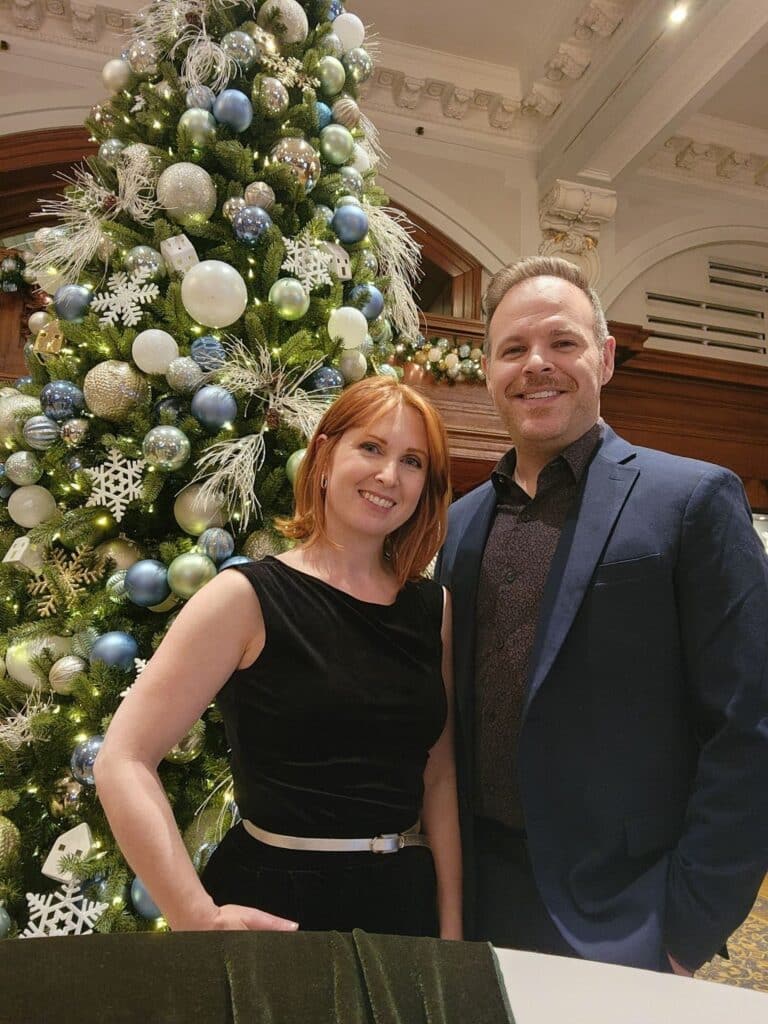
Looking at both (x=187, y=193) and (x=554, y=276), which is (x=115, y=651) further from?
(x=554, y=276)

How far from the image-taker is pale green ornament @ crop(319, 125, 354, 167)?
202 cm

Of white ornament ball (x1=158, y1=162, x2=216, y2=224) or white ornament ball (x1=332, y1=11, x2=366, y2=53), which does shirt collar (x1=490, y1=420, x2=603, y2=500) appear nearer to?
white ornament ball (x1=158, y1=162, x2=216, y2=224)

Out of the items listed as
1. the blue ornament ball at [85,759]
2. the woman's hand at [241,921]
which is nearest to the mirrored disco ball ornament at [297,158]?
the blue ornament ball at [85,759]

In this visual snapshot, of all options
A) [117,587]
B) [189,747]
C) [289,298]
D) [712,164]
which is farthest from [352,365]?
[712,164]

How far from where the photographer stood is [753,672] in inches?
47.8

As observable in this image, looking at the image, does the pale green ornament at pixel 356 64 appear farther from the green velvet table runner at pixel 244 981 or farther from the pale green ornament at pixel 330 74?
the green velvet table runner at pixel 244 981

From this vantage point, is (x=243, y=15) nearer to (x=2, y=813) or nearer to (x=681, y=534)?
(x=681, y=534)

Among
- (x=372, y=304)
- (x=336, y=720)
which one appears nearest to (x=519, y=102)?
(x=372, y=304)

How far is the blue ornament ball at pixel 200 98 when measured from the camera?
1.88 meters

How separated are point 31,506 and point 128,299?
1.87 feet

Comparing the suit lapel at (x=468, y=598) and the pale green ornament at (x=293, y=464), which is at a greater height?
the pale green ornament at (x=293, y=464)

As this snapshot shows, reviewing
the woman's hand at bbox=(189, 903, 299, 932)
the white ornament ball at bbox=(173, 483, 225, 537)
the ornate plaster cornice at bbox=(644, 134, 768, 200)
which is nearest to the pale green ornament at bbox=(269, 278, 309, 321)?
the white ornament ball at bbox=(173, 483, 225, 537)

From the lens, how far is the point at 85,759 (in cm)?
151

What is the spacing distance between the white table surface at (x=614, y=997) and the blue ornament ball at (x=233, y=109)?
1.95 meters
